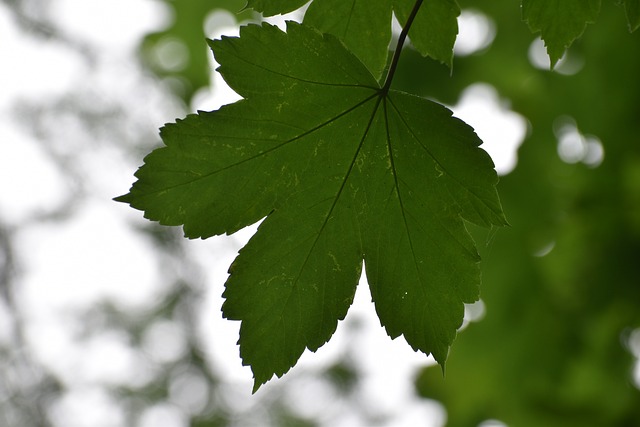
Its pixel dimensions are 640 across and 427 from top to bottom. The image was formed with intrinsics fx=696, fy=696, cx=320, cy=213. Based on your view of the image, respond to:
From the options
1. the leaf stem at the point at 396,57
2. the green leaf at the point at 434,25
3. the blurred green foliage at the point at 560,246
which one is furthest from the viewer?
the blurred green foliage at the point at 560,246

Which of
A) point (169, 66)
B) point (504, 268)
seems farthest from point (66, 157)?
point (504, 268)

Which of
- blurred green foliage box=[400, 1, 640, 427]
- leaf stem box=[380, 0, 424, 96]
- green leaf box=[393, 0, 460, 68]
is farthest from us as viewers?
blurred green foliage box=[400, 1, 640, 427]

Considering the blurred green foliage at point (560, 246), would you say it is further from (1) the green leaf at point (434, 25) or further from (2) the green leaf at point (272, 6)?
(2) the green leaf at point (272, 6)

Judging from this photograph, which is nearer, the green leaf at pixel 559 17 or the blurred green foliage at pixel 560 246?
the green leaf at pixel 559 17

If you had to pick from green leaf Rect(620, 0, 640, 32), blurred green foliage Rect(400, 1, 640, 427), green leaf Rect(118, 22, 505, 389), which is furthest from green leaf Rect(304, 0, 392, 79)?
blurred green foliage Rect(400, 1, 640, 427)

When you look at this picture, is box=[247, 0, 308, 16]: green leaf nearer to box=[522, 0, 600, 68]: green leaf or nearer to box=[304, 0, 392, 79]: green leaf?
box=[304, 0, 392, 79]: green leaf

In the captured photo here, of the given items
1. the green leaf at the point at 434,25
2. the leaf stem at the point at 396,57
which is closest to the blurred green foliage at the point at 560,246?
the green leaf at the point at 434,25

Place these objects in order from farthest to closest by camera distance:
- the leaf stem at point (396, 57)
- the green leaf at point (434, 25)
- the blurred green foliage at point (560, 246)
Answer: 1. the blurred green foliage at point (560, 246)
2. the green leaf at point (434, 25)
3. the leaf stem at point (396, 57)

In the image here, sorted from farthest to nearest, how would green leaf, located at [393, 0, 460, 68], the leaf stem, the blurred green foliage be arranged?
1. the blurred green foliage
2. green leaf, located at [393, 0, 460, 68]
3. the leaf stem
